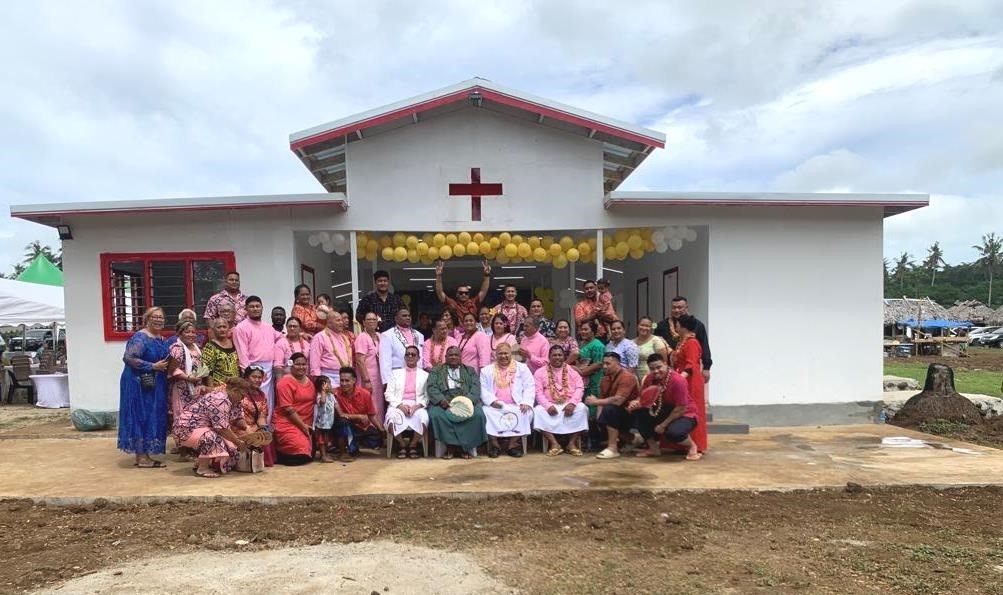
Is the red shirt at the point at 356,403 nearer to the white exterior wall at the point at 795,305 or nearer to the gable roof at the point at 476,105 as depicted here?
the gable roof at the point at 476,105

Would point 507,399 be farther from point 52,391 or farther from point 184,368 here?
point 52,391

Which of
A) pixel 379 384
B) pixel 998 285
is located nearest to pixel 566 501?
pixel 379 384

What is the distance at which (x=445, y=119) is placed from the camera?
825cm

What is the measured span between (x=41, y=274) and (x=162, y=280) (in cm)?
1484

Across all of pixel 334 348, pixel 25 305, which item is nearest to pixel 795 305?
pixel 334 348

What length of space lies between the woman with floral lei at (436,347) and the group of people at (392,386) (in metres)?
0.01

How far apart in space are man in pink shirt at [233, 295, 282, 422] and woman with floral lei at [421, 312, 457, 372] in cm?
149

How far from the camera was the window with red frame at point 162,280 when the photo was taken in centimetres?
813

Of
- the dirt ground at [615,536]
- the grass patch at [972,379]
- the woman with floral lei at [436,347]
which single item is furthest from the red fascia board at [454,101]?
the grass patch at [972,379]

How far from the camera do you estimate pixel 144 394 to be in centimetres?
616

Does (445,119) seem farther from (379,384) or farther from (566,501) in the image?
(566,501)

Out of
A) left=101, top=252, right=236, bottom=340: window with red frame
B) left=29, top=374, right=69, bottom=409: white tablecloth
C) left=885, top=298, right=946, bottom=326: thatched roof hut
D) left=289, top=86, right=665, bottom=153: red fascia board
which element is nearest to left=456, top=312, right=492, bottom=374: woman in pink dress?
left=289, top=86, right=665, bottom=153: red fascia board

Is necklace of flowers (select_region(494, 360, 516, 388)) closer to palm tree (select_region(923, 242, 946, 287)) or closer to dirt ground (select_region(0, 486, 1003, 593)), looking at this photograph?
dirt ground (select_region(0, 486, 1003, 593))

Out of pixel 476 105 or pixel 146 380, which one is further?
pixel 476 105
